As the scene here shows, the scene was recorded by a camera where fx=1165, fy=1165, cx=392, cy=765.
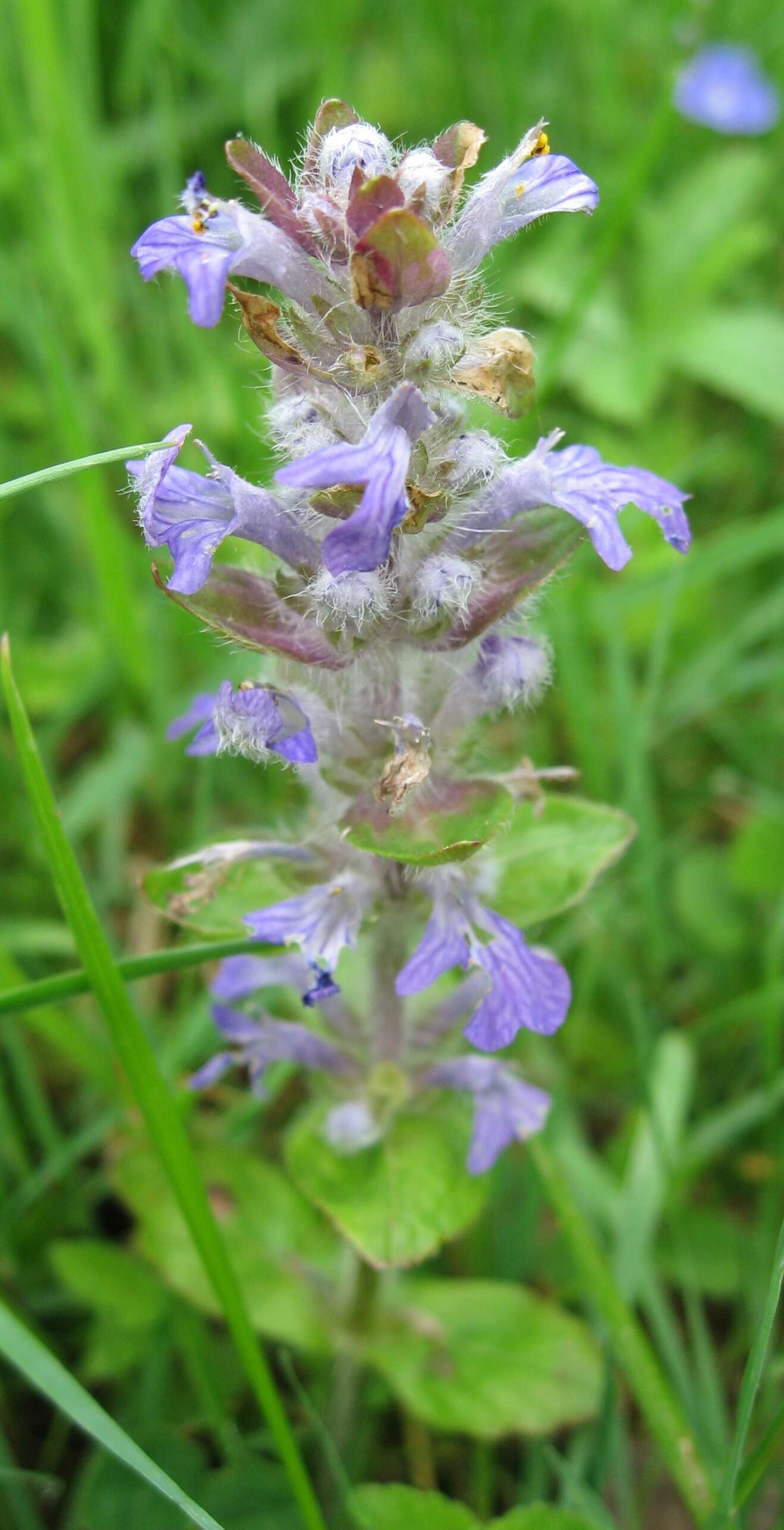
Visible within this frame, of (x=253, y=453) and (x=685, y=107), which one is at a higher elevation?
(x=685, y=107)

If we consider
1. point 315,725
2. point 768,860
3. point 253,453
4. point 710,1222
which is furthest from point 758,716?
point 315,725

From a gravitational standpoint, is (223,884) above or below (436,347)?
below

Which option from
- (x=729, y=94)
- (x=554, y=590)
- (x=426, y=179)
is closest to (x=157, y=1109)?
(x=554, y=590)

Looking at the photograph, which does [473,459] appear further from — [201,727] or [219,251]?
[201,727]

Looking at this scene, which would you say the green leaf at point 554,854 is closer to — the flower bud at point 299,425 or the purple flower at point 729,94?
the flower bud at point 299,425

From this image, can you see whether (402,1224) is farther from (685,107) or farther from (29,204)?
(685,107)

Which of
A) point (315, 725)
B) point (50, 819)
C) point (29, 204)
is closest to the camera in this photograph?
point (50, 819)

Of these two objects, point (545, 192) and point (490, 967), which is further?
point (490, 967)
